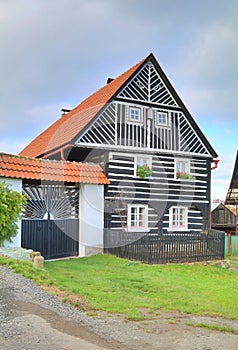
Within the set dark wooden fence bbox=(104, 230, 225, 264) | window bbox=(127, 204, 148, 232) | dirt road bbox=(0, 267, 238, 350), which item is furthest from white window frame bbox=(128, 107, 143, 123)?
dirt road bbox=(0, 267, 238, 350)

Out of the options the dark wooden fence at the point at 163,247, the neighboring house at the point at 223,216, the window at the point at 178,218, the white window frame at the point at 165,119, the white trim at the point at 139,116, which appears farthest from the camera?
the neighboring house at the point at 223,216

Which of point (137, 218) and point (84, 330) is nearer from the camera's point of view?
point (84, 330)

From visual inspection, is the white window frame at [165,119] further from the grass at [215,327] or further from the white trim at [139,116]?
the grass at [215,327]

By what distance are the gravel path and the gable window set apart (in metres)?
12.8

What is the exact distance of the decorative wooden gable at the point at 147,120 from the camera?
1764 cm

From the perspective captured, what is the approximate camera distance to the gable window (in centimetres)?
1953

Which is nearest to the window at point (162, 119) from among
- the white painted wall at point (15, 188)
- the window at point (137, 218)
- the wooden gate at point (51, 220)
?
the window at point (137, 218)

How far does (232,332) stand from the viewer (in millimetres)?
6254

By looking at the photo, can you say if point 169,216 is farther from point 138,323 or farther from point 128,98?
point 138,323

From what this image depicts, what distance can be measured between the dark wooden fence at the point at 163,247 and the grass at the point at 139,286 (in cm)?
63

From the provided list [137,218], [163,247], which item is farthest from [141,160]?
[163,247]

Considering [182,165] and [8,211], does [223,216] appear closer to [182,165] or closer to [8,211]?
[182,165]

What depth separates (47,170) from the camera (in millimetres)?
13305

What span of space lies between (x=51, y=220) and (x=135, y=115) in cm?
744
